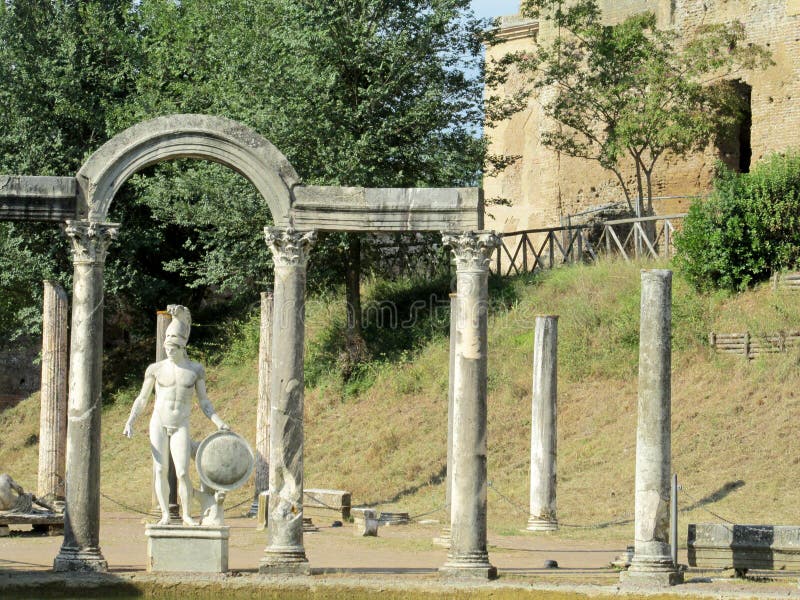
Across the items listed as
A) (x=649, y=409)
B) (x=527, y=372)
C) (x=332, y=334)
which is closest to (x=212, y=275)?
(x=332, y=334)

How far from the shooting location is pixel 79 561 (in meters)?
14.9

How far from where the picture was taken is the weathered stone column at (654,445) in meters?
14.7

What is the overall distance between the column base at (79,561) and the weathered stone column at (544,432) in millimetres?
8279

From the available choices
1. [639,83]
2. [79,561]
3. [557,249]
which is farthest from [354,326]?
[79,561]

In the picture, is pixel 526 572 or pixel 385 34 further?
pixel 385 34

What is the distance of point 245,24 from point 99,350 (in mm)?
18038

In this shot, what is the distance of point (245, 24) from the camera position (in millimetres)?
32156

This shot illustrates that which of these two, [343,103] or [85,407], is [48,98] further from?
[85,407]

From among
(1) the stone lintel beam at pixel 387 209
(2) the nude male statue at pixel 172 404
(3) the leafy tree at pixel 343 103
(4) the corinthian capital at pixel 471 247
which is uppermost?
(3) the leafy tree at pixel 343 103

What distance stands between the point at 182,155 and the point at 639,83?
21223 millimetres

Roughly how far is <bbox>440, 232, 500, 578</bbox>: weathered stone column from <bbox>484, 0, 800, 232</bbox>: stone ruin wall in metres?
17.3

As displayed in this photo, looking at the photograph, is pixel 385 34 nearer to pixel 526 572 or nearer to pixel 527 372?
pixel 527 372

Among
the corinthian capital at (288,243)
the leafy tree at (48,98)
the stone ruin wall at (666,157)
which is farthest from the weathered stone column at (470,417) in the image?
the leafy tree at (48,98)

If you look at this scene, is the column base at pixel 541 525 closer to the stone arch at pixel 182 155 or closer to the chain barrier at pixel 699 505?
the chain barrier at pixel 699 505
